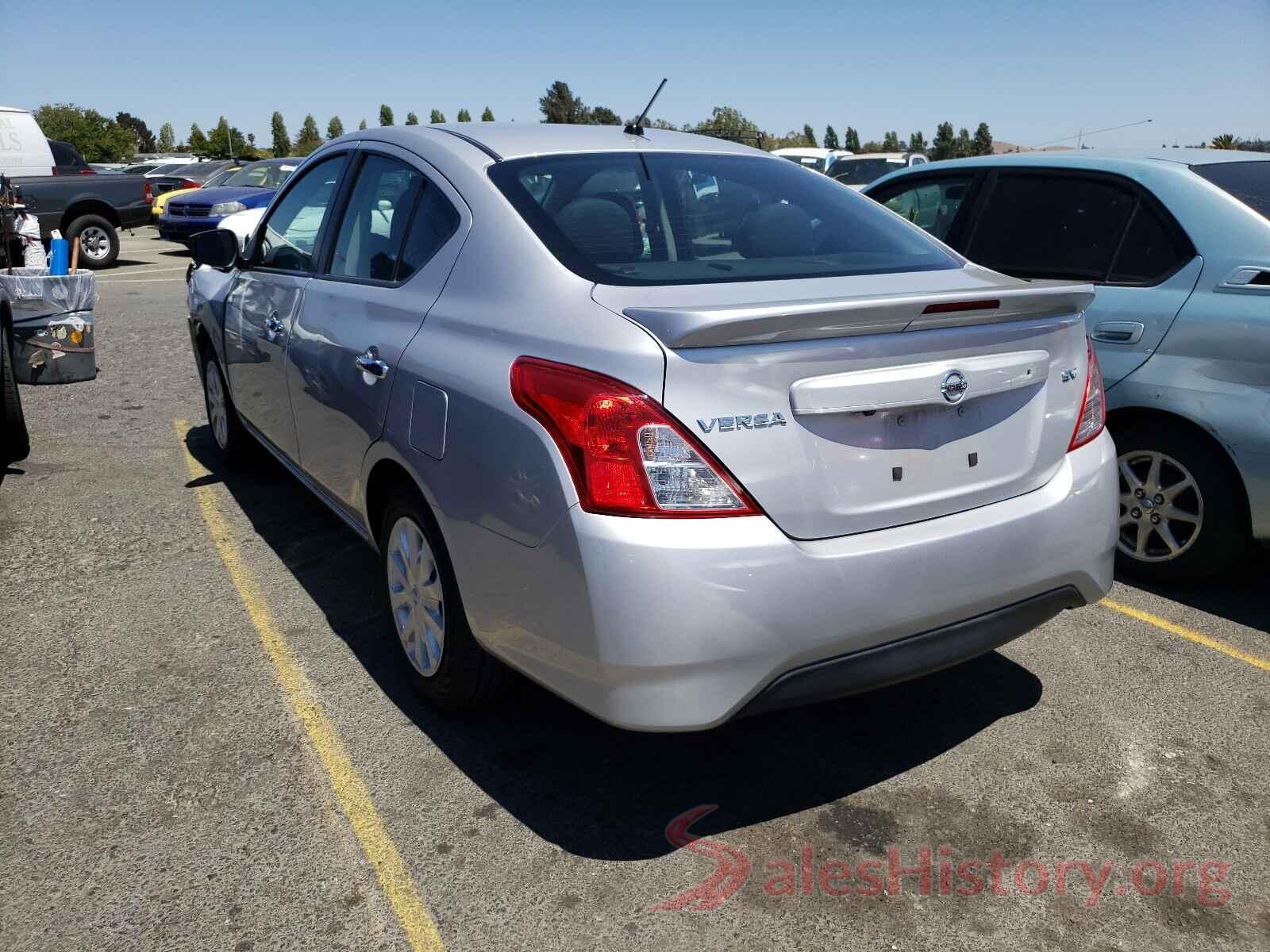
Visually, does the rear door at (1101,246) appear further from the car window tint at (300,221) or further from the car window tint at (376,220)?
the car window tint at (300,221)

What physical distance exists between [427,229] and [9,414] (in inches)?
148

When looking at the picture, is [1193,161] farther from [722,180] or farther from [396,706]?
[396,706]

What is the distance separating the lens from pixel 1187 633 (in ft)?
12.7

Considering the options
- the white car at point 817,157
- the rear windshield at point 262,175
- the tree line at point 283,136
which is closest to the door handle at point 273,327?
the rear windshield at point 262,175

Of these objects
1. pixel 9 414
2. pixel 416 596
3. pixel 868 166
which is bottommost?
pixel 9 414

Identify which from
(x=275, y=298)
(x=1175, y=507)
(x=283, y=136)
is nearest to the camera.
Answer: (x=1175, y=507)

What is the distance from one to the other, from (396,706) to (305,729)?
0.28 metres

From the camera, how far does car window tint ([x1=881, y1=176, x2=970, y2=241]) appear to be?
5.06 m

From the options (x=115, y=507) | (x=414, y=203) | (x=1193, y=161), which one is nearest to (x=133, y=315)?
(x=115, y=507)

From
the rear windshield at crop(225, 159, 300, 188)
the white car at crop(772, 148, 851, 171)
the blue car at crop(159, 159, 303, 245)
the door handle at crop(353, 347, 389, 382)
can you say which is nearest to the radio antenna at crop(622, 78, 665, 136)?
the door handle at crop(353, 347, 389, 382)

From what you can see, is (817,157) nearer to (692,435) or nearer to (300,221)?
(300,221)

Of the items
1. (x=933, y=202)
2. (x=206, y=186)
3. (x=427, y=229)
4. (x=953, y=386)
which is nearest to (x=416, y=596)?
(x=427, y=229)

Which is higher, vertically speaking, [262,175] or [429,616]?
[262,175]

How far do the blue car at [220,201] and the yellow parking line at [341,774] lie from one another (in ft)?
46.6
